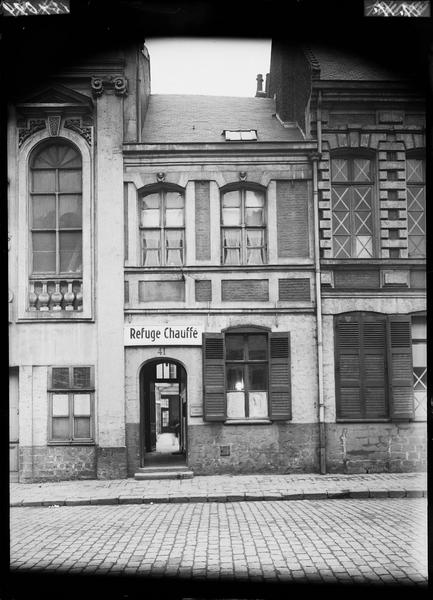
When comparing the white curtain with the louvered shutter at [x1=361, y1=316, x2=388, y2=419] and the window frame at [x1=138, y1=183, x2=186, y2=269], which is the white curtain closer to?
the window frame at [x1=138, y1=183, x2=186, y2=269]

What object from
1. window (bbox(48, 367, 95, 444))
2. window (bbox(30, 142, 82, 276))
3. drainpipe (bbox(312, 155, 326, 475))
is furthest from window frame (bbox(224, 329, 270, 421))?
window (bbox(30, 142, 82, 276))

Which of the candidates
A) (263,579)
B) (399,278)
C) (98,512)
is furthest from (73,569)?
(399,278)

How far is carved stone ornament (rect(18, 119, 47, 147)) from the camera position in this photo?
1352cm

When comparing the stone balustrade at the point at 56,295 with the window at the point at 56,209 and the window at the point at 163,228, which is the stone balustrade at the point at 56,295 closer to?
the window at the point at 56,209

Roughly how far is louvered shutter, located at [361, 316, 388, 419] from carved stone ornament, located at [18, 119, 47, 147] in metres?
8.25

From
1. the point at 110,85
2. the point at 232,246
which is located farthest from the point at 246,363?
the point at 110,85

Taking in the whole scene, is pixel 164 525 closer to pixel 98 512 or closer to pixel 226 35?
pixel 98 512

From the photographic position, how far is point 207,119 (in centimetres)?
1548

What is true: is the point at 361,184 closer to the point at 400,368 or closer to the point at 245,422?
the point at 400,368

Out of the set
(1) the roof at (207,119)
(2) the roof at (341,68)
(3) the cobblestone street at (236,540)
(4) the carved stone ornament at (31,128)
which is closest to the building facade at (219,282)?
(4) the carved stone ornament at (31,128)

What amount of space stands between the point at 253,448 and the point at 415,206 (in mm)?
6401

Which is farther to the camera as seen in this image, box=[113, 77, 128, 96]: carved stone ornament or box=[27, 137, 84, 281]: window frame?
box=[113, 77, 128, 96]: carved stone ornament

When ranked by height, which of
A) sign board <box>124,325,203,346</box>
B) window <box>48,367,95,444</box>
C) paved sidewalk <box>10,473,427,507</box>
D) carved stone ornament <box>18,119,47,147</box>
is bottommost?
paved sidewalk <box>10,473,427,507</box>

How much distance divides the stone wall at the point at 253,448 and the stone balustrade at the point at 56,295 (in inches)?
146
